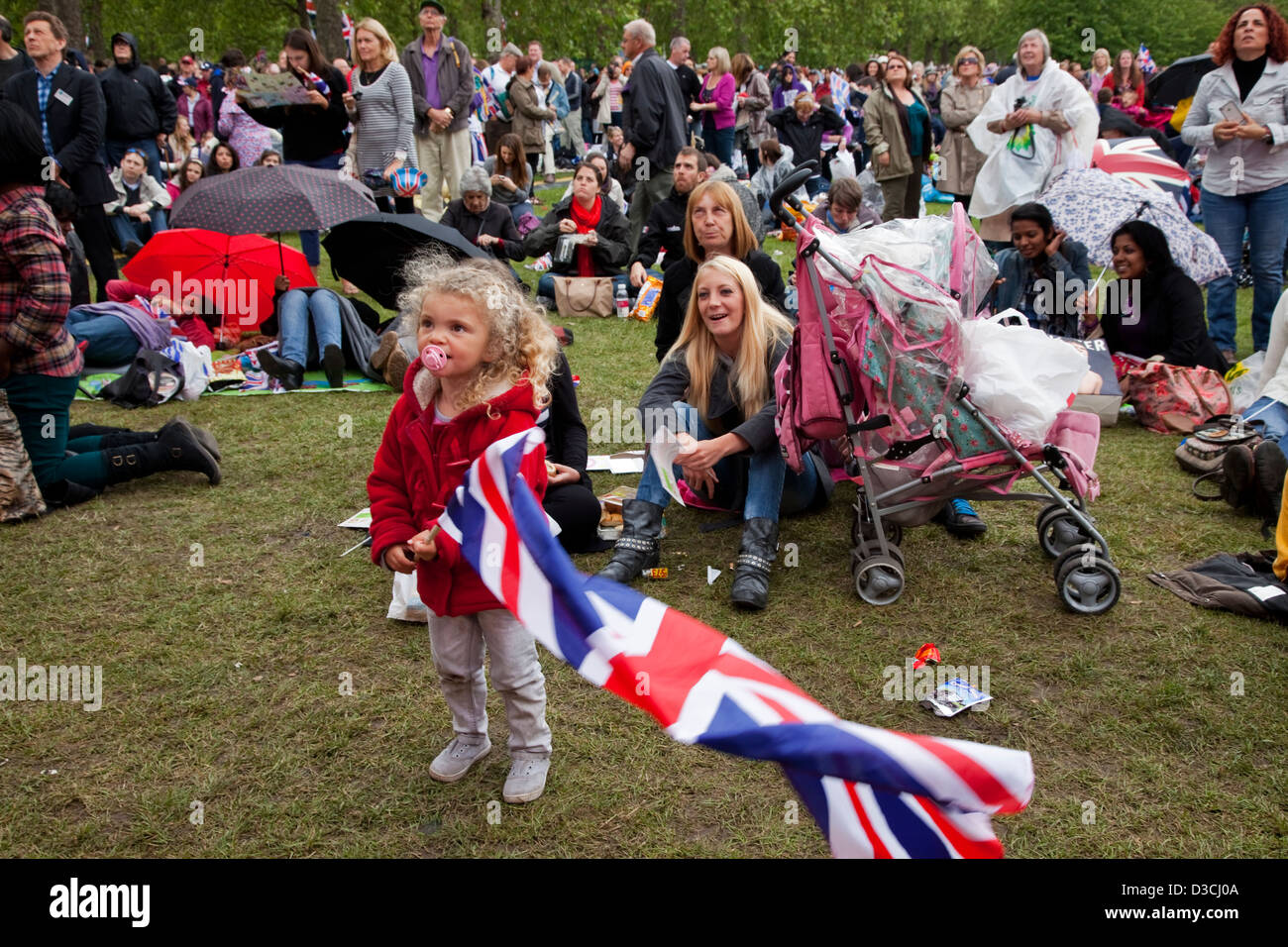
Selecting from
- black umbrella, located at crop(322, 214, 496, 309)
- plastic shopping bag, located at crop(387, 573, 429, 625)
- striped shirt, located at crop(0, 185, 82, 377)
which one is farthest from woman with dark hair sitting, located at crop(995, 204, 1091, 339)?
striped shirt, located at crop(0, 185, 82, 377)

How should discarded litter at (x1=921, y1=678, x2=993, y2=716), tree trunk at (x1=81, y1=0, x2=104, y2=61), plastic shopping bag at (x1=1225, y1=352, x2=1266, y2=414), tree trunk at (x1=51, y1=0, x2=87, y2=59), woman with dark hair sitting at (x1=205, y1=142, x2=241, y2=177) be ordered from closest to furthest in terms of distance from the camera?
discarded litter at (x1=921, y1=678, x2=993, y2=716)
plastic shopping bag at (x1=1225, y1=352, x2=1266, y2=414)
woman with dark hair sitting at (x1=205, y1=142, x2=241, y2=177)
tree trunk at (x1=51, y1=0, x2=87, y2=59)
tree trunk at (x1=81, y1=0, x2=104, y2=61)

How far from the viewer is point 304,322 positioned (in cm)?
799

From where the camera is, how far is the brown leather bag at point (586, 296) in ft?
32.4

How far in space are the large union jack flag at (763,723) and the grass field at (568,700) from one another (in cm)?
104

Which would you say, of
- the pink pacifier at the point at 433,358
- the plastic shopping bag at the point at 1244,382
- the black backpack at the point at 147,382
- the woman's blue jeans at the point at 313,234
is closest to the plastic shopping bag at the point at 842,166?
the woman's blue jeans at the point at 313,234

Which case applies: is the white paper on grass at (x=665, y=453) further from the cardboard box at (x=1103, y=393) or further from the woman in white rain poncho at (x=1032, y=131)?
the woman in white rain poncho at (x=1032, y=131)

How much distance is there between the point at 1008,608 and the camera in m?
4.21

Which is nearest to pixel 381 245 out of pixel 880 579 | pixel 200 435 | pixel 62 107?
pixel 200 435

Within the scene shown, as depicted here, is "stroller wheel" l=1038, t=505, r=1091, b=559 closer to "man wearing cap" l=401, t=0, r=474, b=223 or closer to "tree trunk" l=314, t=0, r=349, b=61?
"man wearing cap" l=401, t=0, r=474, b=223

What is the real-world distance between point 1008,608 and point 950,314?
1.24 m

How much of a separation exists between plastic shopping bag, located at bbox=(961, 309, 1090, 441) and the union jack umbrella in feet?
21.6

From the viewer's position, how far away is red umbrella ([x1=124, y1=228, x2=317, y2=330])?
26.8 feet
